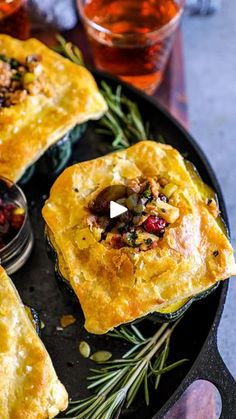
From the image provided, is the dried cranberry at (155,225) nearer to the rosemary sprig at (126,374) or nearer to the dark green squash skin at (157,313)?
the dark green squash skin at (157,313)

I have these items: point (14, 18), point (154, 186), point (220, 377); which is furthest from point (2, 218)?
point (14, 18)

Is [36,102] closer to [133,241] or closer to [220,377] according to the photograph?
[133,241]

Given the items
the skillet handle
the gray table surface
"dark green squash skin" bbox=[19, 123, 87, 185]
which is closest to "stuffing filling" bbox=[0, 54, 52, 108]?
"dark green squash skin" bbox=[19, 123, 87, 185]

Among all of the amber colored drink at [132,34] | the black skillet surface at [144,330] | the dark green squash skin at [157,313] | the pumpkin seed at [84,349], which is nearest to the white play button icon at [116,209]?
the dark green squash skin at [157,313]

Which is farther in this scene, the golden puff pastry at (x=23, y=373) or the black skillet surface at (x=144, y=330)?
the black skillet surface at (x=144, y=330)

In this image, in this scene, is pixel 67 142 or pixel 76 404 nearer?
pixel 76 404

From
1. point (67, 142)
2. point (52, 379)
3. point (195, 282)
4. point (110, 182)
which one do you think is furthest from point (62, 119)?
point (52, 379)

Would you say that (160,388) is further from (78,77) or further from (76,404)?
(78,77)
